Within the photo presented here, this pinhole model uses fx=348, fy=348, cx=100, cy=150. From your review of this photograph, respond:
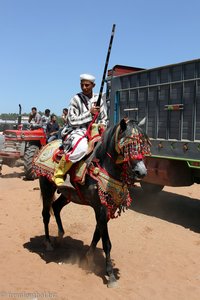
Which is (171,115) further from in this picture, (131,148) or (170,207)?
(131,148)

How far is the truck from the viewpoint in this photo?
6.66 meters

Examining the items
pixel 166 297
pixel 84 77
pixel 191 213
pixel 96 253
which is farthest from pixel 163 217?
pixel 84 77

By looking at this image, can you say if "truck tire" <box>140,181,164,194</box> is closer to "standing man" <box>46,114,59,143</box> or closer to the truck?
the truck

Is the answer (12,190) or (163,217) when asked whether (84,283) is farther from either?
(12,190)

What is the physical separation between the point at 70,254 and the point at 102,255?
490 mm

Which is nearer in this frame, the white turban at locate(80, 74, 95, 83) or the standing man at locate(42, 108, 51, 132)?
the white turban at locate(80, 74, 95, 83)

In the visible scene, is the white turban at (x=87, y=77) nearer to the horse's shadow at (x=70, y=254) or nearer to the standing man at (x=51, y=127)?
the horse's shadow at (x=70, y=254)

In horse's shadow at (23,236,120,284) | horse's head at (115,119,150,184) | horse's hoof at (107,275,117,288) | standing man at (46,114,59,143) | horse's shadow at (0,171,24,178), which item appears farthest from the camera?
standing man at (46,114,59,143)

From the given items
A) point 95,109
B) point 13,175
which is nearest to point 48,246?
point 95,109

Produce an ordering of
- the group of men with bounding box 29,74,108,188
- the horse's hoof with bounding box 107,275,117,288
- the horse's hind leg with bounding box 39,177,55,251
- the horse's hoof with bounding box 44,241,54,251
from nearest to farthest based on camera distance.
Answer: the horse's hoof with bounding box 107,275,117,288
the group of men with bounding box 29,74,108,188
the horse's hoof with bounding box 44,241,54,251
the horse's hind leg with bounding box 39,177,55,251

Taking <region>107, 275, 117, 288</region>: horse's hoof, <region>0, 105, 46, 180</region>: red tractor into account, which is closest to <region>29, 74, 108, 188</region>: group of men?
<region>107, 275, 117, 288</region>: horse's hoof

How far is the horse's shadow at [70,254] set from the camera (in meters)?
4.79

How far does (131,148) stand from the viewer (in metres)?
3.96

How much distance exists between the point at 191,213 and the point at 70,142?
4.29m
